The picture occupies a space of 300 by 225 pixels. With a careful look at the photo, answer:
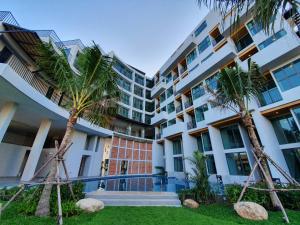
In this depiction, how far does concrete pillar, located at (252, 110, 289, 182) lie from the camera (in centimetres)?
1099

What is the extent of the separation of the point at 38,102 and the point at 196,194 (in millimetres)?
11784

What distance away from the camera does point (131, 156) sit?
24.1 meters

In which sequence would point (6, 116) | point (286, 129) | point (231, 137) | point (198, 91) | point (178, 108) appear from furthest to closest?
1. point (178, 108)
2. point (198, 91)
3. point (231, 137)
4. point (286, 129)
5. point (6, 116)

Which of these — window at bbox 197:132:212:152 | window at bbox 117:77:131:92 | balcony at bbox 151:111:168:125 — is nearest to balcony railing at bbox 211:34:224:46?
window at bbox 197:132:212:152

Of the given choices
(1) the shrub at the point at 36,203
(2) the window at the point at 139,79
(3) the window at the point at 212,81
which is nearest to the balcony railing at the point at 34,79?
(1) the shrub at the point at 36,203

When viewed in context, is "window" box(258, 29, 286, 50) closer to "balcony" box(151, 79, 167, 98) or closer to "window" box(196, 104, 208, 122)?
"window" box(196, 104, 208, 122)

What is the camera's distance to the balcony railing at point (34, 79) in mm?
10680

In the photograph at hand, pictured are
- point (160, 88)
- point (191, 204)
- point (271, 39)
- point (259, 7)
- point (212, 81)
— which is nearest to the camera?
point (259, 7)

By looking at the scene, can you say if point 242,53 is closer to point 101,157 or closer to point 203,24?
point 203,24

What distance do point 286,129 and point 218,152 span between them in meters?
5.94

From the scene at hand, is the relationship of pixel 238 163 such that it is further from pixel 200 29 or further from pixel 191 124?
pixel 200 29

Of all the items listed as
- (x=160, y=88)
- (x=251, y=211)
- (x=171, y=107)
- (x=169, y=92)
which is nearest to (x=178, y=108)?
(x=171, y=107)

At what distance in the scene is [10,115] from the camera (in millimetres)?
9688

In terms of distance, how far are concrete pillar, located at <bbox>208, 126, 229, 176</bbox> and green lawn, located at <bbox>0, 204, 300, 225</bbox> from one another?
882 centimetres
